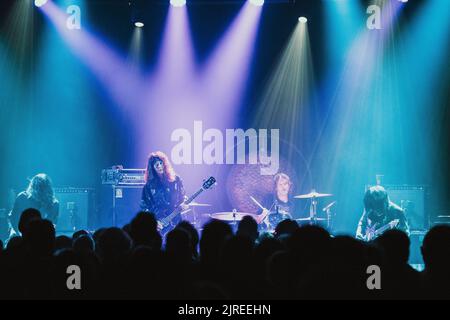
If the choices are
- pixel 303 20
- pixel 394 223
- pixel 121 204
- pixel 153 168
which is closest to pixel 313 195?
pixel 394 223

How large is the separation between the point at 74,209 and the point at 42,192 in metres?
0.71

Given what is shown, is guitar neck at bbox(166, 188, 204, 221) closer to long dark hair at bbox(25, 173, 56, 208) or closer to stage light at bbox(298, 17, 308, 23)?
long dark hair at bbox(25, 173, 56, 208)

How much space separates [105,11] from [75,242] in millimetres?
7814

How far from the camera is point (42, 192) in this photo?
895cm

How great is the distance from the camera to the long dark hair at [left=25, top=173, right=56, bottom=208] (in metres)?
8.89

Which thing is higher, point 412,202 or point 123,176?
point 123,176

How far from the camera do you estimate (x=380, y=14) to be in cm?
974

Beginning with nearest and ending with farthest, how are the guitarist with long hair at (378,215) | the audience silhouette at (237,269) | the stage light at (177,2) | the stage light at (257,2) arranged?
the audience silhouette at (237,269)
the guitarist with long hair at (378,215)
the stage light at (177,2)
the stage light at (257,2)

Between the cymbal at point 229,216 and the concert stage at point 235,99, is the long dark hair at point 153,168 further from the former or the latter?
the cymbal at point 229,216

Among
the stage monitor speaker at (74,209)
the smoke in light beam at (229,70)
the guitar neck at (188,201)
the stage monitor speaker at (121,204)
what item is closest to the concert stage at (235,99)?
the smoke in light beam at (229,70)

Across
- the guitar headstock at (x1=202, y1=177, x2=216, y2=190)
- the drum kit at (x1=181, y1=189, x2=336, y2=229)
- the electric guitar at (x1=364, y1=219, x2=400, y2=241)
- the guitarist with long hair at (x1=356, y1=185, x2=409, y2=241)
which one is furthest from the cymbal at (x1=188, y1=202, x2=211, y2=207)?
the electric guitar at (x1=364, y1=219, x2=400, y2=241)

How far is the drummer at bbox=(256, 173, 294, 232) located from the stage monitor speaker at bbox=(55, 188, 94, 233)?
10.8ft

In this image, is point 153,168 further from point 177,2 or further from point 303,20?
point 303,20

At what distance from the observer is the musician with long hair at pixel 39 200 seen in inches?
345
